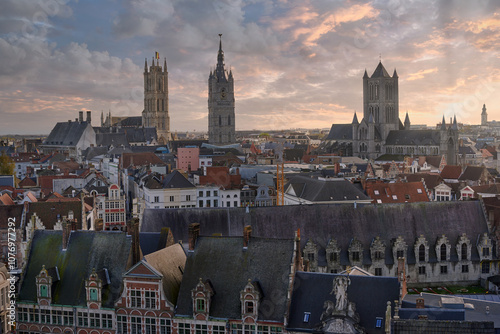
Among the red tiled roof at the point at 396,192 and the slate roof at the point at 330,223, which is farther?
the red tiled roof at the point at 396,192

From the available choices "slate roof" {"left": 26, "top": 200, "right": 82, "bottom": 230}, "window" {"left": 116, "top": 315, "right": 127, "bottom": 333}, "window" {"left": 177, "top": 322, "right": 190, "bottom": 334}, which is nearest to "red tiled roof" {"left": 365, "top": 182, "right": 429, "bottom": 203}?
"slate roof" {"left": 26, "top": 200, "right": 82, "bottom": 230}

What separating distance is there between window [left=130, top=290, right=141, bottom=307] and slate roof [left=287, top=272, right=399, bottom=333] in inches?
453

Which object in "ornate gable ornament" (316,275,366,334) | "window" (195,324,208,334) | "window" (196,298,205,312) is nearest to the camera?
"ornate gable ornament" (316,275,366,334)

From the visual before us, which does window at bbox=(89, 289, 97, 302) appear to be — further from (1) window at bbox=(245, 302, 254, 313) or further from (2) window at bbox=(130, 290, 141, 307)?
(1) window at bbox=(245, 302, 254, 313)

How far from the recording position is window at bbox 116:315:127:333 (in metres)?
45.4

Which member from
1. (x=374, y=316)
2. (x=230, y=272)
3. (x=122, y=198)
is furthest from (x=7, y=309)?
(x=122, y=198)

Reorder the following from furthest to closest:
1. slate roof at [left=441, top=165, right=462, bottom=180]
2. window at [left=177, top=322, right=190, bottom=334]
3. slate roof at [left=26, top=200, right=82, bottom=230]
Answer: slate roof at [left=441, top=165, right=462, bottom=180] → slate roof at [left=26, top=200, right=82, bottom=230] → window at [left=177, top=322, right=190, bottom=334]

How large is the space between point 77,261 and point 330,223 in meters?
29.9

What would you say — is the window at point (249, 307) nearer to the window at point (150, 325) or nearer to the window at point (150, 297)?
the window at point (150, 297)

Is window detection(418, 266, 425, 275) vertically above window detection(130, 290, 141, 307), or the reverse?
window detection(130, 290, 141, 307)

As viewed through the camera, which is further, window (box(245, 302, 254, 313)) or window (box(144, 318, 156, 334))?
window (box(144, 318, 156, 334))

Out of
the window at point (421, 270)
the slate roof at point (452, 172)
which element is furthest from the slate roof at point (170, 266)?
the slate roof at point (452, 172)

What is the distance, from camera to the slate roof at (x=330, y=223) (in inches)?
2628

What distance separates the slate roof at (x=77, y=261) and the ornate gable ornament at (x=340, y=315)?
1628 centimetres
